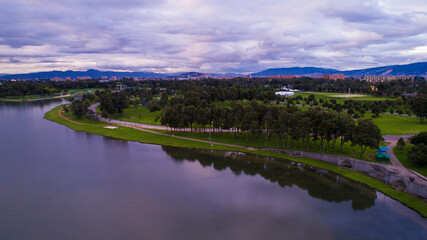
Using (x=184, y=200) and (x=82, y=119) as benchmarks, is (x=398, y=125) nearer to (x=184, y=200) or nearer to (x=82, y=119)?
(x=184, y=200)

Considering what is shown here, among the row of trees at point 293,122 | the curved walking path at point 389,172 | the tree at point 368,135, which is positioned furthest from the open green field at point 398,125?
the curved walking path at point 389,172

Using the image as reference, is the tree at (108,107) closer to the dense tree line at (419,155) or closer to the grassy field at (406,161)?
the grassy field at (406,161)

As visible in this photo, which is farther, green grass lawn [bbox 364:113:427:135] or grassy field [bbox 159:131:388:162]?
green grass lawn [bbox 364:113:427:135]

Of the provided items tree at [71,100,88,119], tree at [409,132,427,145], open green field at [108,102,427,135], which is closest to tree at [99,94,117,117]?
open green field at [108,102,427,135]

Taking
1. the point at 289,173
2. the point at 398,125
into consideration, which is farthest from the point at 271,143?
the point at 398,125

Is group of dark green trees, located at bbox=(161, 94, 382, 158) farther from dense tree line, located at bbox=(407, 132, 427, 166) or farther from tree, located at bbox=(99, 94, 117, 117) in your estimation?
tree, located at bbox=(99, 94, 117, 117)

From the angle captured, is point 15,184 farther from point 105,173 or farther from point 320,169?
point 320,169

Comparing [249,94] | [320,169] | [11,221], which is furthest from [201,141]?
[249,94]
